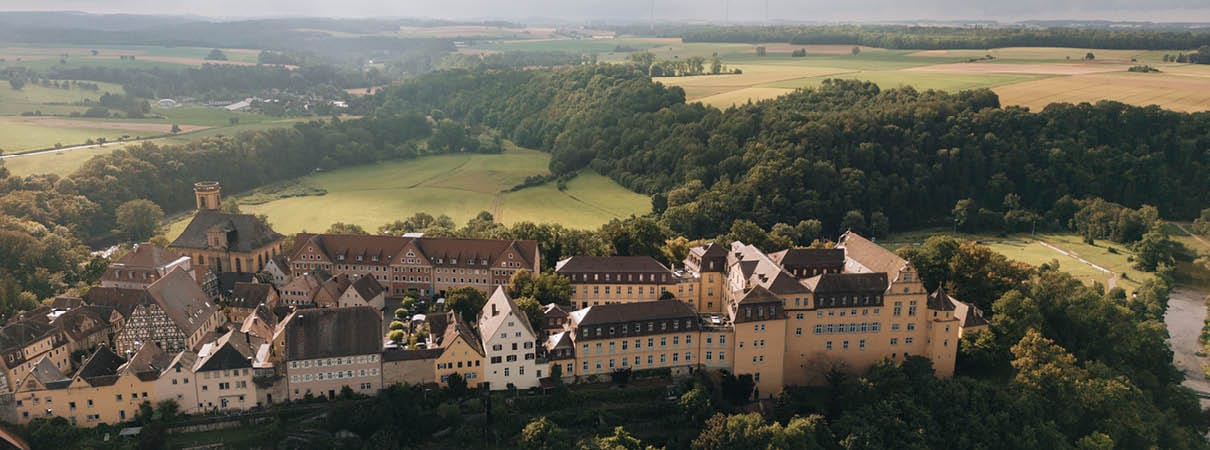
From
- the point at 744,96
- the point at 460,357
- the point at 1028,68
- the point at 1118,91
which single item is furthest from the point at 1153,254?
→ the point at 460,357

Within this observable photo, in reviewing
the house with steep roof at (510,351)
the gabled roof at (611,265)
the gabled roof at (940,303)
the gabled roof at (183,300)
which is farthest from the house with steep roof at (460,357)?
the gabled roof at (940,303)

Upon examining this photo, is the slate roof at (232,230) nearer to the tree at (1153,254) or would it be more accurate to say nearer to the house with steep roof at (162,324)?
the house with steep roof at (162,324)

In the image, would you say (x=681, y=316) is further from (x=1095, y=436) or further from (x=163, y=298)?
(x=163, y=298)

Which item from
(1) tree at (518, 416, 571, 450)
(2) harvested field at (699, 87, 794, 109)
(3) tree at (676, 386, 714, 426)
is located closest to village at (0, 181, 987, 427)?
(3) tree at (676, 386, 714, 426)

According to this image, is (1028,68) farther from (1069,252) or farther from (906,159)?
(1069,252)

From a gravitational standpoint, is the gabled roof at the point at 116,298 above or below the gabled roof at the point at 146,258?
below

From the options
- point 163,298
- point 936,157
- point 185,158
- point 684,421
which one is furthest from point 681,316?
point 185,158
